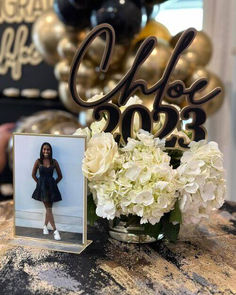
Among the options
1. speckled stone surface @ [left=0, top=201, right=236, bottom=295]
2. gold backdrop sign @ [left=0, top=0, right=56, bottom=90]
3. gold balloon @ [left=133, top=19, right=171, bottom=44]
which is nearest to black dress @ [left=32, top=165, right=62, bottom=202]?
speckled stone surface @ [left=0, top=201, right=236, bottom=295]

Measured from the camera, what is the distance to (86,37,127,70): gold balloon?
1599mm

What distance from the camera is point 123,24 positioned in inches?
58.4

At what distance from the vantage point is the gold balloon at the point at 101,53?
5.24ft

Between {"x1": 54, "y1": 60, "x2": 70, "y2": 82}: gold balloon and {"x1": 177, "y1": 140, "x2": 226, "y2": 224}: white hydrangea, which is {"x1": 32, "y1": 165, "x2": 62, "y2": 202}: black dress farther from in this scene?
{"x1": 54, "y1": 60, "x2": 70, "y2": 82}: gold balloon

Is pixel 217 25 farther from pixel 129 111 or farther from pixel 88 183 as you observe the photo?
pixel 88 183

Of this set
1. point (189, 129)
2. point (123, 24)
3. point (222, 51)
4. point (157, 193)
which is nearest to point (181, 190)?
point (157, 193)

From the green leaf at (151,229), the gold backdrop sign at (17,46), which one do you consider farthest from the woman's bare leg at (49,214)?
the gold backdrop sign at (17,46)

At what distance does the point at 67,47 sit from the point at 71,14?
0.52 ft

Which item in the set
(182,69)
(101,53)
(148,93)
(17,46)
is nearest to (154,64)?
(182,69)

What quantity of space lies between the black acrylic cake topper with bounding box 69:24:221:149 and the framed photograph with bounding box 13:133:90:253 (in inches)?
4.5

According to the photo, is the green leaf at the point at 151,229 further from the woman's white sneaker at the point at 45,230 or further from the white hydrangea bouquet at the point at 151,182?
the woman's white sneaker at the point at 45,230

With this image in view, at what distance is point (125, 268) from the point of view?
74 centimetres

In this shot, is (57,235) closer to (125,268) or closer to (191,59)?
(125,268)

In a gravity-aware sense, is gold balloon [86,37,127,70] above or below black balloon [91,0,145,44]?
below
